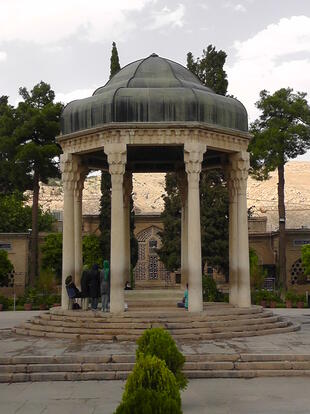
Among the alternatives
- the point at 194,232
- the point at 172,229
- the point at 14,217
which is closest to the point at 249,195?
the point at 14,217

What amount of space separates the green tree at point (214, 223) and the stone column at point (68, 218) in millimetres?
17824

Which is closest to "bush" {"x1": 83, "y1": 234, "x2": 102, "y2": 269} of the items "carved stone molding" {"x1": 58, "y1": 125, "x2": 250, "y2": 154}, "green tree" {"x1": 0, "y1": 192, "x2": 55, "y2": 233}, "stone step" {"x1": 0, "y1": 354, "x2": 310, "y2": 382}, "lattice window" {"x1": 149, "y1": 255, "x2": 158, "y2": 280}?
"lattice window" {"x1": 149, "y1": 255, "x2": 158, "y2": 280}

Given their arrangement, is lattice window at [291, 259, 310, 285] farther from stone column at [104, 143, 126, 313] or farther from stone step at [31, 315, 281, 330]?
stone column at [104, 143, 126, 313]

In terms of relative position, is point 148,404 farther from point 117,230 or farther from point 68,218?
point 68,218

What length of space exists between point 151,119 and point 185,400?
8.37 metres

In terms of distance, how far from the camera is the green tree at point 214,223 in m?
33.6

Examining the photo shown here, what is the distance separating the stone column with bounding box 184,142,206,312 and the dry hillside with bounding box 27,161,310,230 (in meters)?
60.6

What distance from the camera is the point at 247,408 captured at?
7848 millimetres

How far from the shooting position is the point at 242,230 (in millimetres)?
16016

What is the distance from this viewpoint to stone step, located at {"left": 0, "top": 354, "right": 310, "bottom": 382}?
10.1 meters

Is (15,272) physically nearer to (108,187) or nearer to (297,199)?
(108,187)

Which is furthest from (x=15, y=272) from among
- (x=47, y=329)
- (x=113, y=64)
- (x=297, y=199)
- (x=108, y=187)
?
(x=297, y=199)

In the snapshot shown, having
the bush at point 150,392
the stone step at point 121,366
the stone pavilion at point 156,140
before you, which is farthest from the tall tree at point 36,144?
the bush at point 150,392

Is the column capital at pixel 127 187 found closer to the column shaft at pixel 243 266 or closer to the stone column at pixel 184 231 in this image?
the stone column at pixel 184 231
